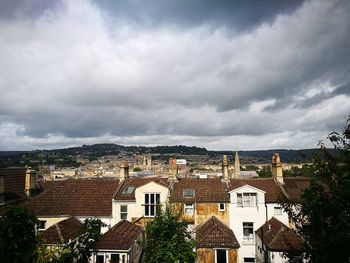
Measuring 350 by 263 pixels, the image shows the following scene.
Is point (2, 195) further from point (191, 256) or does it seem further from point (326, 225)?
point (326, 225)

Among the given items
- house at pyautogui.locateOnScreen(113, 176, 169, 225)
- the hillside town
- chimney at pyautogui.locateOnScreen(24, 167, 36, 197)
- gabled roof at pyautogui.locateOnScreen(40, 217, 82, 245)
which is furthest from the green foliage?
chimney at pyautogui.locateOnScreen(24, 167, 36, 197)

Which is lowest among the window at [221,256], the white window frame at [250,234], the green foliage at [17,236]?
the window at [221,256]

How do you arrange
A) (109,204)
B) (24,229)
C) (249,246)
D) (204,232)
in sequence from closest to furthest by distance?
(24,229), (204,232), (249,246), (109,204)

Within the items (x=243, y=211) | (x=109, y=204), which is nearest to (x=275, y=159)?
(x=243, y=211)

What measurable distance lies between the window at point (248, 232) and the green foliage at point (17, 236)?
29305 mm

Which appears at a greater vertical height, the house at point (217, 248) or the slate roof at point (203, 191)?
Result: the slate roof at point (203, 191)

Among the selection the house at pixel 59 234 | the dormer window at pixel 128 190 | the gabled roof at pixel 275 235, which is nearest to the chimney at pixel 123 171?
the dormer window at pixel 128 190

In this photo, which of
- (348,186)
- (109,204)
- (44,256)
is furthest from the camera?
(109,204)

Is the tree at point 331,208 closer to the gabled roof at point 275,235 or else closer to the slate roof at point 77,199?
the gabled roof at point 275,235

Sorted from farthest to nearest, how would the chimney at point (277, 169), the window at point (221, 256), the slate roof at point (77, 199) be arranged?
the chimney at point (277, 169), the slate roof at point (77, 199), the window at point (221, 256)

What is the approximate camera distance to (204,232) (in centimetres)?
3003

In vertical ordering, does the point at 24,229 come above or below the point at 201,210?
above

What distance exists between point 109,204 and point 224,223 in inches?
506

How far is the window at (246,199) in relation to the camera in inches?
1294
